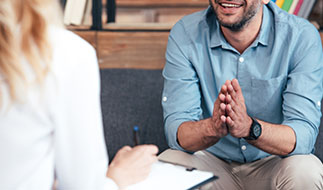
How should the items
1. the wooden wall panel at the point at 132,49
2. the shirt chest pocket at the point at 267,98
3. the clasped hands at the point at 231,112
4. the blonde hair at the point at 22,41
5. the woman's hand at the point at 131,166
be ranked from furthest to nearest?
the wooden wall panel at the point at 132,49 < the shirt chest pocket at the point at 267,98 < the clasped hands at the point at 231,112 < the woman's hand at the point at 131,166 < the blonde hair at the point at 22,41

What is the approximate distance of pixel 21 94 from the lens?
73 centimetres

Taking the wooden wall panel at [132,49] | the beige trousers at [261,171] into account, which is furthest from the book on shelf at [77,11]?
the beige trousers at [261,171]

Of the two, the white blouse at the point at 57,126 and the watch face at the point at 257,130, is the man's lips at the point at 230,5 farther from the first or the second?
the white blouse at the point at 57,126

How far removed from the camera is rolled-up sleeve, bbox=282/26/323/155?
5.19ft

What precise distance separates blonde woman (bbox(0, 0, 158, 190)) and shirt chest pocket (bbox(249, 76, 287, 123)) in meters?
0.97

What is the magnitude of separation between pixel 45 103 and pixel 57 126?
0.04 meters

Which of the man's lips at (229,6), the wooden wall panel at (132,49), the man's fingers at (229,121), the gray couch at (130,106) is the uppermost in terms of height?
the man's lips at (229,6)

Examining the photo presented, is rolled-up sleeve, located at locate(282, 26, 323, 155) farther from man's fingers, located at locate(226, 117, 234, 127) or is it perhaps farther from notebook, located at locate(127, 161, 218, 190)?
notebook, located at locate(127, 161, 218, 190)

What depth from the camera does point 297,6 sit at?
6.74 ft

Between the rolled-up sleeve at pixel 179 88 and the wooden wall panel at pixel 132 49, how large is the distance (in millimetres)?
399

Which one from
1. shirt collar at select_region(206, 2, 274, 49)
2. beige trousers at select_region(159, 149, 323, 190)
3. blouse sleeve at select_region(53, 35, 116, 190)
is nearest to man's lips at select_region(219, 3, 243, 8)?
shirt collar at select_region(206, 2, 274, 49)

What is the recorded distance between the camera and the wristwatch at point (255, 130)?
1475 mm

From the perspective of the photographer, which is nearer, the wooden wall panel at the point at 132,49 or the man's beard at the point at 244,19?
the man's beard at the point at 244,19

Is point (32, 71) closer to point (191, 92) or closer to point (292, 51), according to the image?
point (191, 92)
